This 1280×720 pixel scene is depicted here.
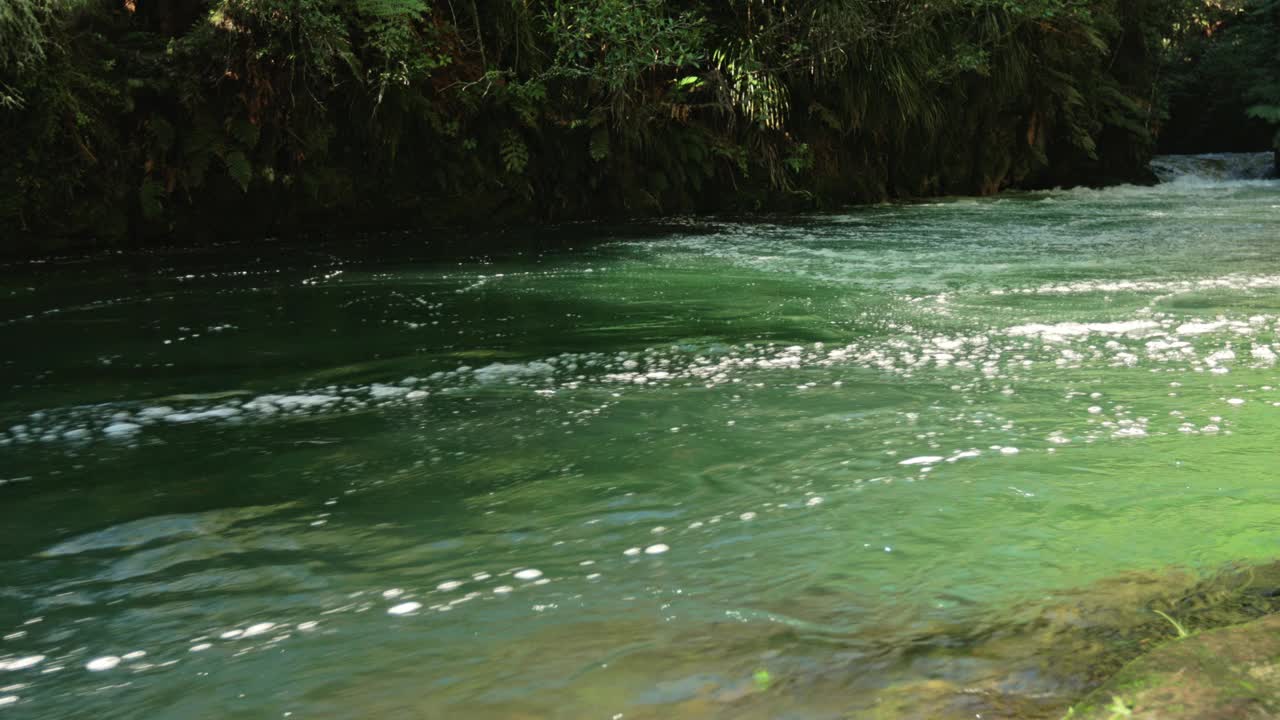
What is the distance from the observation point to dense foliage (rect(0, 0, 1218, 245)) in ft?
30.7

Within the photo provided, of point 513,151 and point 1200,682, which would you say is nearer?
point 1200,682

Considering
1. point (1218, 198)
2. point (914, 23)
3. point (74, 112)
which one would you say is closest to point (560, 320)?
point (74, 112)

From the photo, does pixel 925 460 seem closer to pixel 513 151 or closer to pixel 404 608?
pixel 404 608

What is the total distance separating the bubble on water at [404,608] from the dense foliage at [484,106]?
732cm

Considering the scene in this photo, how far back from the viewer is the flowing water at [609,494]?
208cm

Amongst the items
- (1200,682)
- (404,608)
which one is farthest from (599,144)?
(1200,682)

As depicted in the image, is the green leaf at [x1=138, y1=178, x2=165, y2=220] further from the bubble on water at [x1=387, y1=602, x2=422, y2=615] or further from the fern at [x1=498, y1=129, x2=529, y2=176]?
the bubble on water at [x1=387, y1=602, x2=422, y2=615]

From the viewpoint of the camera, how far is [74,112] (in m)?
9.01

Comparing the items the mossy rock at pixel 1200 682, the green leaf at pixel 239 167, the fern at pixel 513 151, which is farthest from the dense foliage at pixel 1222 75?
the mossy rock at pixel 1200 682

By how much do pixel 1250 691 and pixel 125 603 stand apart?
89.8 inches

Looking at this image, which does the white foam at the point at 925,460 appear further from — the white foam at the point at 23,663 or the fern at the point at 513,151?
the fern at the point at 513,151

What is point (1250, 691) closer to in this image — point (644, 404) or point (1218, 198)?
point (644, 404)

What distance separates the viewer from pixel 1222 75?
25766 millimetres

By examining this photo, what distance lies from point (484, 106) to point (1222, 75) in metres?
21.6
